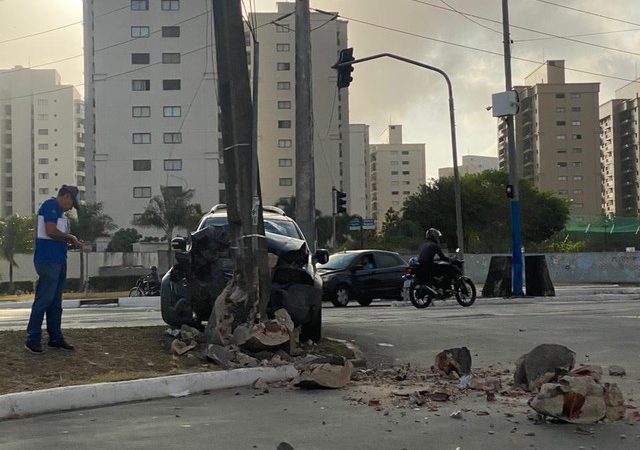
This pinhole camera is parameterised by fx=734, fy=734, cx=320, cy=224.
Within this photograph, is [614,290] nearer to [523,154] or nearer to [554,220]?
[554,220]

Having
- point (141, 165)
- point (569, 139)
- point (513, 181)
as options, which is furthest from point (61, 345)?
point (569, 139)

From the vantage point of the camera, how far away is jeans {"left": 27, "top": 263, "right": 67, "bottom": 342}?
7273mm

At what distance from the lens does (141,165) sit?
80812 mm

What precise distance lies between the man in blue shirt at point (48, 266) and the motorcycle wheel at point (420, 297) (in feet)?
34.4

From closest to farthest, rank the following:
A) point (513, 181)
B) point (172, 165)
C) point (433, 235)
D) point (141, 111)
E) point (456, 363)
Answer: point (456, 363) < point (433, 235) < point (513, 181) < point (172, 165) < point (141, 111)

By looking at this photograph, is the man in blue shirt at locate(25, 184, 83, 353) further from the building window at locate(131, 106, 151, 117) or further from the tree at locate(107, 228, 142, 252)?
the building window at locate(131, 106, 151, 117)

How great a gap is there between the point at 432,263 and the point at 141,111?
69422 millimetres

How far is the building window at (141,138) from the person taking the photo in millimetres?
80500

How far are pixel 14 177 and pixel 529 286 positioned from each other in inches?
4508

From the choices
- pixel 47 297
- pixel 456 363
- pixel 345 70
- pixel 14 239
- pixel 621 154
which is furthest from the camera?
pixel 621 154

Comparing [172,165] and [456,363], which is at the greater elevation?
[172,165]

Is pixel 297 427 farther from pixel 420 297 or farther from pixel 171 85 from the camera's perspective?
pixel 171 85

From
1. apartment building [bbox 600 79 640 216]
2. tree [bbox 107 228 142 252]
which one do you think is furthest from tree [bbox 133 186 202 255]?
apartment building [bbox 600 79 640 216]

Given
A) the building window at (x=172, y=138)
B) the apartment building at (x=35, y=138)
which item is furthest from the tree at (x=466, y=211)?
the apartment building at (x=35, y=138)
